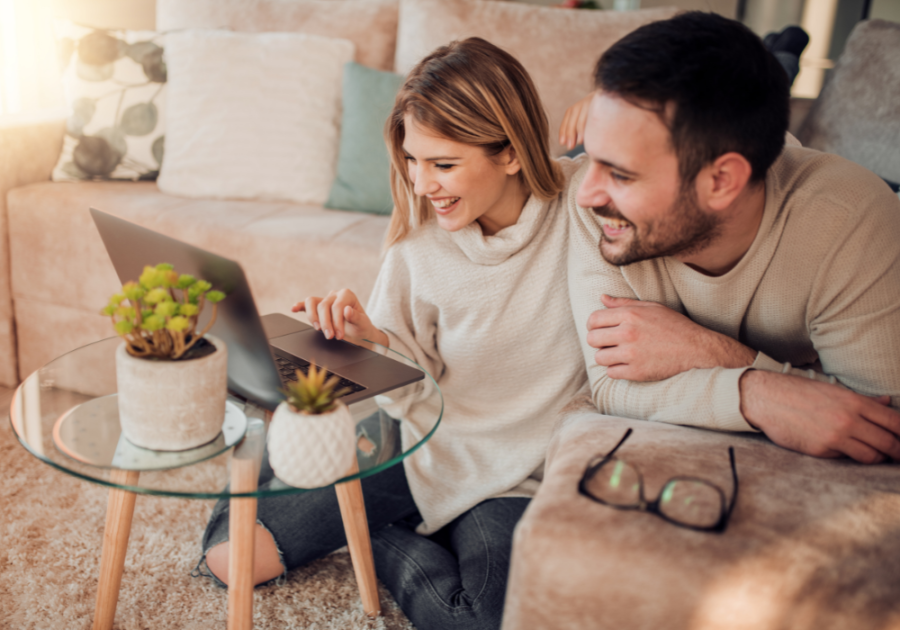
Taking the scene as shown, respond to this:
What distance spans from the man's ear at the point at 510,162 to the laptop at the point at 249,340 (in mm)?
356

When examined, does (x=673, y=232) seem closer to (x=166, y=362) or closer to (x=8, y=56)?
(x=166, y=362)

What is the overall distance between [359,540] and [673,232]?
672 millimetres

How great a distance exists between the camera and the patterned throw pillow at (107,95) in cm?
216

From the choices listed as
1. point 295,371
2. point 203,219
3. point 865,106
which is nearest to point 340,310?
point 295,371

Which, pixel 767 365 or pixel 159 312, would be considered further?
pixel 767 365

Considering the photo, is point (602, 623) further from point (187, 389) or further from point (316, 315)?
point (316, 315)

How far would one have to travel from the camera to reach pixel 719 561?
2.02ft

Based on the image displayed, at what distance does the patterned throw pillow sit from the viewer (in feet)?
7.09

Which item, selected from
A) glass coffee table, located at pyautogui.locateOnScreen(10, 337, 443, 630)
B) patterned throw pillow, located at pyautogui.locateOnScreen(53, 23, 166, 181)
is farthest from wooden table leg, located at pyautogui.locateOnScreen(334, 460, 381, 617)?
patterned throw pillow, located at pyautogui.locateOnScreen(53, 23, 166, 181)

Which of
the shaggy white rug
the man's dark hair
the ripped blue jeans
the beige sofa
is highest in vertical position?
the man's dark hair

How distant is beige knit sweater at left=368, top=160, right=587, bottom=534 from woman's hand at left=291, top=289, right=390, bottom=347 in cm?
10

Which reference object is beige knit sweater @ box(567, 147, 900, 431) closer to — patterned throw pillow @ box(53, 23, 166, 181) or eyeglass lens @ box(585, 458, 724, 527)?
eyeglass lens @ box(585, 458, 724, 527)

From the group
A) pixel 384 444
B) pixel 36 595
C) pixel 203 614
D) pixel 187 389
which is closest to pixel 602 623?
pixel 384 444

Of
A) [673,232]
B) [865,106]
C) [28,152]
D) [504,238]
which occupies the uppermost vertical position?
[865,106]
